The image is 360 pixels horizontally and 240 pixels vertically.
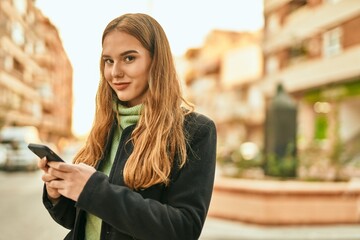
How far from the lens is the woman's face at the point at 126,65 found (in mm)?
1448

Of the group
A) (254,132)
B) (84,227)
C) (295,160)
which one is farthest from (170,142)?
(254,132)

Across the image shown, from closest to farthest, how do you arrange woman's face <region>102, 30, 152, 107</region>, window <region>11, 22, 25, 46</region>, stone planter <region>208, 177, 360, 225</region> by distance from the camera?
woman's face <region>102, 30, 152, 107</region>, stone planter <region>208, 177, 360, 225</region>, window <region>11, 22, 25, 46</region>

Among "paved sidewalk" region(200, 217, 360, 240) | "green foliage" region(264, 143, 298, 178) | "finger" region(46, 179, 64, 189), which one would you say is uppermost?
"finger" region(46, 179, 64, 189)

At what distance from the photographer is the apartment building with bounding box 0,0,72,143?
122 ft

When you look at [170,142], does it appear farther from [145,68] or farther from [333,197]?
[333,197]

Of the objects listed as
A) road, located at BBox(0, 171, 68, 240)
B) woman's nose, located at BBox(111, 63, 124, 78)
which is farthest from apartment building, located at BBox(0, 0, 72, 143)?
woman's nose, located at BBox(111, 63, 124, 78)

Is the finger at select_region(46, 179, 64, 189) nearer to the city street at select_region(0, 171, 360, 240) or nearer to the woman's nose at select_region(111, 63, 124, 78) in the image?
the woman's nose at select_region(111, 63, 124, 78)

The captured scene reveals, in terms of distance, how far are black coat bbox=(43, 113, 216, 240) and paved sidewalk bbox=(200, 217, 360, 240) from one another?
521cm

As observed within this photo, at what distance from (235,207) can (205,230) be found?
79 cm

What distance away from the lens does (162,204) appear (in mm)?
1341

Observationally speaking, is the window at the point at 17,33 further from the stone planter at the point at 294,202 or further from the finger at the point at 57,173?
the finger at the point at 57,173

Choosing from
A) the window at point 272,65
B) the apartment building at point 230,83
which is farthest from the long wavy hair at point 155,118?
the apartment building at point 230,83

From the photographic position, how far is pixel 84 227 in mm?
1541

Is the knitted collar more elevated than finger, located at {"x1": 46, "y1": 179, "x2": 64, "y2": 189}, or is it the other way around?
the knitted collar
